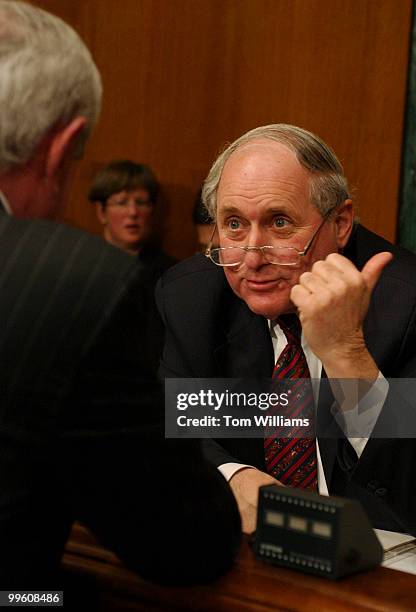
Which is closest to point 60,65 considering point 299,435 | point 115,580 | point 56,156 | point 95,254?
point 56,156

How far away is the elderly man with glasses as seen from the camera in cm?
196

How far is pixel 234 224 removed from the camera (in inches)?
90.7

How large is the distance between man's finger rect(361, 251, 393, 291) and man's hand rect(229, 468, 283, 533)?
0.47 m

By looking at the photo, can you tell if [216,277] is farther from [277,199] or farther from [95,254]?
[95,254]

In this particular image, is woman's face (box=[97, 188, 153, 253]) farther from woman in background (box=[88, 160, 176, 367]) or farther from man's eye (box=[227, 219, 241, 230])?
man's eye (box=[227, 219, 241, 230])

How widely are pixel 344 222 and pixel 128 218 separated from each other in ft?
9.13

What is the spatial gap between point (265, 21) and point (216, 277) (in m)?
2.67

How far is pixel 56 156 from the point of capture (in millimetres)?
1260

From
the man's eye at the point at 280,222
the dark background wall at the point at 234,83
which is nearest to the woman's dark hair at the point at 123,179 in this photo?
the dark background wall at the point at 234,83

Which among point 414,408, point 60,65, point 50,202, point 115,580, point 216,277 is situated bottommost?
point 115,580

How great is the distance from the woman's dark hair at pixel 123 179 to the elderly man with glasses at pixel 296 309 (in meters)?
2.49

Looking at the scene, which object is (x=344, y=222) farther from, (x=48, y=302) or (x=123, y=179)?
(x=123, y=179)

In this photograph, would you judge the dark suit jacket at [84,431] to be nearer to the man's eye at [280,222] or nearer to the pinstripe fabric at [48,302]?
the pinstripe fabric at [48,302]

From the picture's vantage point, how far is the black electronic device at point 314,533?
52.9 inches
